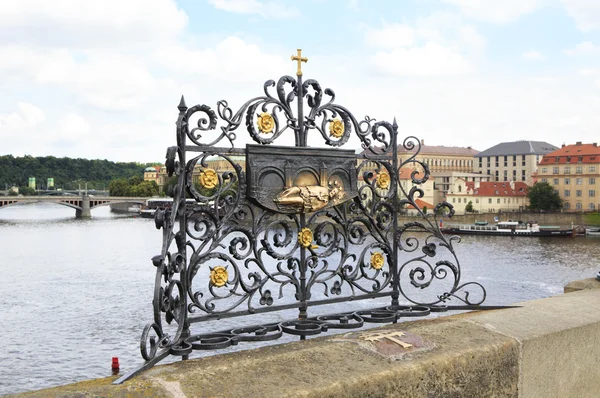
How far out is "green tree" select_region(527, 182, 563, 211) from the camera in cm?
8450

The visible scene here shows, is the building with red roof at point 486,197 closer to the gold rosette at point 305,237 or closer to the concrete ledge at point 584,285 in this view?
the concrete ledge at point 584,285

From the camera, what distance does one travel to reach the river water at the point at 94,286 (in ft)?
65.5

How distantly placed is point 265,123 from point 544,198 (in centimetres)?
8524

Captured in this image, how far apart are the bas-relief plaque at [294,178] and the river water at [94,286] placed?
14724 millimetres

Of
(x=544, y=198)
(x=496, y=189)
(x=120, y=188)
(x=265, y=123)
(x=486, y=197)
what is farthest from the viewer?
(x=120, y=188)

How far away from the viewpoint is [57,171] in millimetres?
133750

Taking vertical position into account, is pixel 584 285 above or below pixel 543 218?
above

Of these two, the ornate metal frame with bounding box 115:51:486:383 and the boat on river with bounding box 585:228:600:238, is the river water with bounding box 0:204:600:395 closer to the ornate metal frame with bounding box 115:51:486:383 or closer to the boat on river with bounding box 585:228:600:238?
the boat on river with bounding box 585:228:600:238

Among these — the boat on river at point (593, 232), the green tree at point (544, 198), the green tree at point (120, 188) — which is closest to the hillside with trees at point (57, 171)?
the green tree at point (120, 188)

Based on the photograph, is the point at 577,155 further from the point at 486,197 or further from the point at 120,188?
the point at 120,188

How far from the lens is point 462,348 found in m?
4.07

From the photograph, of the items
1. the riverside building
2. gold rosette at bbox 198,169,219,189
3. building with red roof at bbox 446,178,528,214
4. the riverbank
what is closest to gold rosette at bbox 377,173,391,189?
gold rosette at bbox 198,169,219,189

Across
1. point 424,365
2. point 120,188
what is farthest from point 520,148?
point 424,365

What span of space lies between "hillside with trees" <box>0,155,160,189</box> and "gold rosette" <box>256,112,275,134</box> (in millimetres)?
129991
